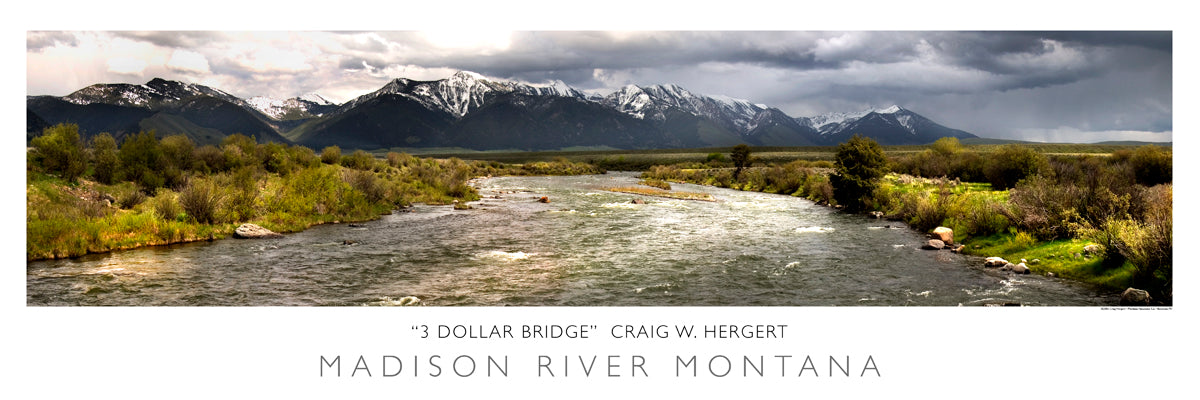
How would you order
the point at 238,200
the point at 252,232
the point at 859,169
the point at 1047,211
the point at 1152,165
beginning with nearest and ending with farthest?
the point at 1047,211 → the point at 252,232 → the point at 238,200 → the point at 1152,165 → the point at 859,169

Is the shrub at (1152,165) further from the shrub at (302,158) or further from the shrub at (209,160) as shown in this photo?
the shrub at (209,160)

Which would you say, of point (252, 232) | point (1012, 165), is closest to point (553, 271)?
point (252, 232)

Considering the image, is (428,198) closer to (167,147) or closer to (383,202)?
(383,202)

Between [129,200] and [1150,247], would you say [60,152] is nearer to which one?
[129,200]

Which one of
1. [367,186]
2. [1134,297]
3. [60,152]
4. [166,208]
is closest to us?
[1134,297]

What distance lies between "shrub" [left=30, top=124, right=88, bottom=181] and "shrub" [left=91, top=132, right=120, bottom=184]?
693 millimetres

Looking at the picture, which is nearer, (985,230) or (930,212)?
(985,230)

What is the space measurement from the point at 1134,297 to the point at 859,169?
2192 cm

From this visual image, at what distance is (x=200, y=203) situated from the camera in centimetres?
1959

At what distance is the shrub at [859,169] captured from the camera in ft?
104

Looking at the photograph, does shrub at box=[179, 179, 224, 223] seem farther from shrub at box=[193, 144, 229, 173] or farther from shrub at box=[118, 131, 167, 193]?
shrub at box=[193, 144, 229, 173]

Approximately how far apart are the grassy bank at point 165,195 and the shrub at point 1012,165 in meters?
33.5

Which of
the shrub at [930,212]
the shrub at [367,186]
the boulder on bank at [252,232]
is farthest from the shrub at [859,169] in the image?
the boulder on bank at [252,232]

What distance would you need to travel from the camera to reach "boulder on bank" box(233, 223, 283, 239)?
19.5 meters
